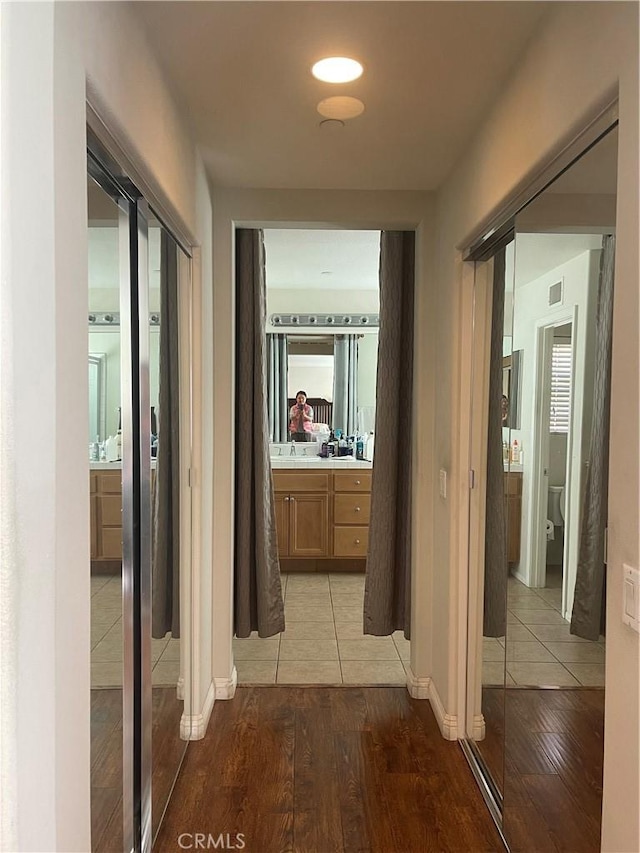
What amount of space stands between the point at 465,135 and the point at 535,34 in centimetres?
65

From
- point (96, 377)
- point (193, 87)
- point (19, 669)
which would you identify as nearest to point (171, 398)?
point (96, 377)

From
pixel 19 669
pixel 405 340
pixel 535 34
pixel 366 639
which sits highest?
pixel 535 34

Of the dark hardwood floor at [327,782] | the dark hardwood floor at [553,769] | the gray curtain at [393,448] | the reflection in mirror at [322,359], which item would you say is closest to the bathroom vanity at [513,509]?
the dark hardwood floor at [553,769]

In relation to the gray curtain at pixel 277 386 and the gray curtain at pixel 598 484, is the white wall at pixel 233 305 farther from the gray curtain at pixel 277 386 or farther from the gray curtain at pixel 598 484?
the gray curtain at pixel 277 386

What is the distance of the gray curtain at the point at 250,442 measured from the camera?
315 centimetres

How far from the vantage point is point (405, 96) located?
1.99m

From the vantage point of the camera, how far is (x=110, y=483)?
5.09 ft

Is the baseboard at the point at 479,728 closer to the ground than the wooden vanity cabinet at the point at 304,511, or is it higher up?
closer to the ground

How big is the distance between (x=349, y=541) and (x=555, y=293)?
353 centimetres

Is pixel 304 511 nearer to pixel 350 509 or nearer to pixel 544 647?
pixel 350 509

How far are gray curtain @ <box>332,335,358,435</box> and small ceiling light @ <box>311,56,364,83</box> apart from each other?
13.0 feet

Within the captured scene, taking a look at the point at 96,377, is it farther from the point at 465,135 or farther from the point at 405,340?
the point at 405,340

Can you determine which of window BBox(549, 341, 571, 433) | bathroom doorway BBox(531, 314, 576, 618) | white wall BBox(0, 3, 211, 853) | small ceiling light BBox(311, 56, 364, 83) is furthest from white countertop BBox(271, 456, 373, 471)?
white wall BBox(0, 3, 211, 853)

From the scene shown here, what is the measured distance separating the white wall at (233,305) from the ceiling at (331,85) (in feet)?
0.64
